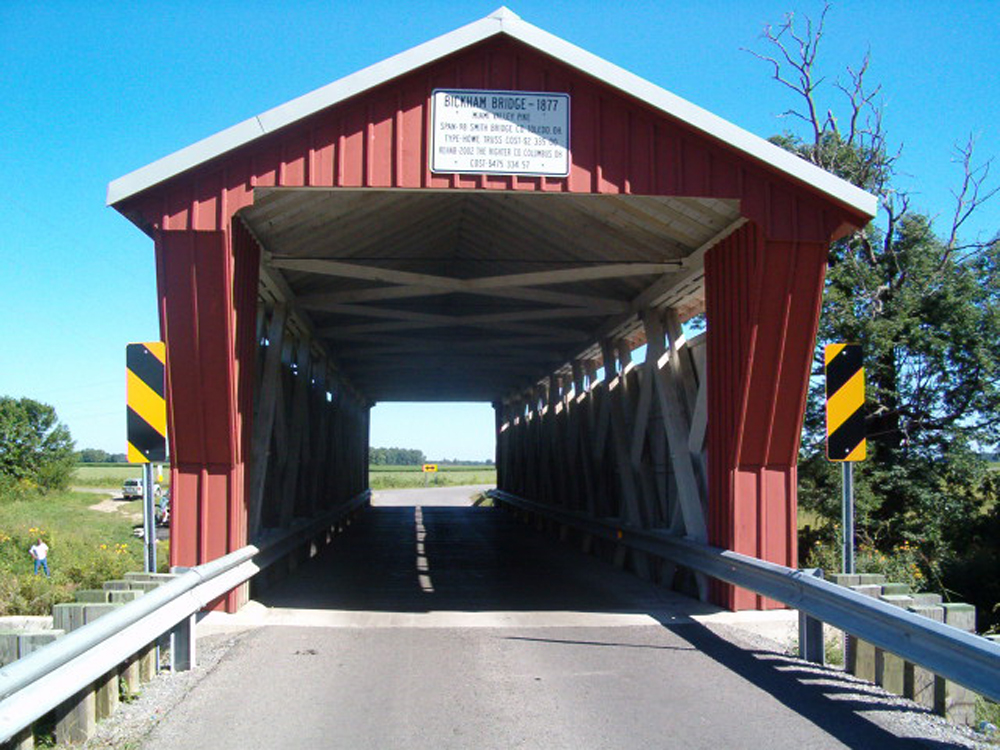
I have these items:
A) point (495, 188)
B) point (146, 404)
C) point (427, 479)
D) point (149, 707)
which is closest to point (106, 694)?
point (149, 707)

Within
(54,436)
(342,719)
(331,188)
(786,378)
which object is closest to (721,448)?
(786,378)

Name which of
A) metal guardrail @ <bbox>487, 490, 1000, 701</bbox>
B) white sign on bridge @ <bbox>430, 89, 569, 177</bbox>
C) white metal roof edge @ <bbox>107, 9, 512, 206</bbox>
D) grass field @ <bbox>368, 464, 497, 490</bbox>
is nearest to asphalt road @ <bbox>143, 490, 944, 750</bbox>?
metal guardrail @ <bbox>487, 490, 1000, 701</bbox>

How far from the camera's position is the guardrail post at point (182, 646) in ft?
21.4

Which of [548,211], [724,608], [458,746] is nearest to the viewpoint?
[458,746]

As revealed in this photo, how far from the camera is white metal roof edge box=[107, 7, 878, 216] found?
8.11 m

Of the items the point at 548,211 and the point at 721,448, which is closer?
the point at 721,448

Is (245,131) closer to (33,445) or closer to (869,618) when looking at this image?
(869,618)

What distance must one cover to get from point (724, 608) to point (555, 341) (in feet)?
32.4

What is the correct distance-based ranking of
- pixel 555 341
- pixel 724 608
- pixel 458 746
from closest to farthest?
pixel 458 746
pixel 724 608
pixel 555 341

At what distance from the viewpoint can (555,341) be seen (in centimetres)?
1834

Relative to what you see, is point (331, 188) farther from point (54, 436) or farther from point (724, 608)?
point (54, 436)

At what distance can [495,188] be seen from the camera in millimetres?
8508

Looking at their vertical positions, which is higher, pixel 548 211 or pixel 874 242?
pixel 874 242

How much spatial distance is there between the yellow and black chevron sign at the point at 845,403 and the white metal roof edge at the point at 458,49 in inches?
68.4
